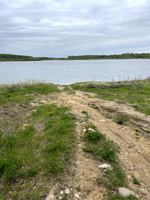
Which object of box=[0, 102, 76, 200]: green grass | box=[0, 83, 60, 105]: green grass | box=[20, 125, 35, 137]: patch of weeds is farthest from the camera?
box=[0, 83, 60, 105]: green grass

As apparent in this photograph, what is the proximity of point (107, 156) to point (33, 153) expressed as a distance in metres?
2.72

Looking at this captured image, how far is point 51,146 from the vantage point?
17.4 feet

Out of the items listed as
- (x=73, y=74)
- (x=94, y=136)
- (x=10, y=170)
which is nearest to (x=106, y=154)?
(x=94, y=136)

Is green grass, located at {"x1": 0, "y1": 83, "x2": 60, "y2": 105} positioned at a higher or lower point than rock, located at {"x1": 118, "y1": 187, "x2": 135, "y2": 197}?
higher

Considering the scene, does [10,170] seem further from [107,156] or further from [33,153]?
[107,156]

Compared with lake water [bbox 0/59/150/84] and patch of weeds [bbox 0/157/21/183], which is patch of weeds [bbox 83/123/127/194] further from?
lake water [bbox 0/59/150/84]

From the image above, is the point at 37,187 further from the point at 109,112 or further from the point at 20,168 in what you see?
the point at 109,112

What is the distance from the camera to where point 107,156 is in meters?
4.79

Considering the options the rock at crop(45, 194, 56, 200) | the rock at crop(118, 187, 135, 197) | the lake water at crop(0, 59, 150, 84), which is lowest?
the rock at crop(45, 194, 56, 200)

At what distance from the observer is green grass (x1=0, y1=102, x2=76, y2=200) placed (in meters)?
3.73

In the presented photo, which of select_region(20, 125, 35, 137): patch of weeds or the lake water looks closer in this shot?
select_region(20, 125, 35, 137): patch of weeds

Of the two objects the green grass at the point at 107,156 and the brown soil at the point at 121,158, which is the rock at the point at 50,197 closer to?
the brown soil at the point at 121,158

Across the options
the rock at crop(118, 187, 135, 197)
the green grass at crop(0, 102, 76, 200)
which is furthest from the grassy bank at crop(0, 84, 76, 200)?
the rock at crop(118, 187, 135, 197)

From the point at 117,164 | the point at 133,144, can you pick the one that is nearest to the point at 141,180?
the point at 117,164
